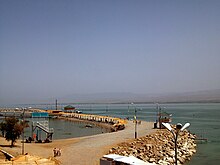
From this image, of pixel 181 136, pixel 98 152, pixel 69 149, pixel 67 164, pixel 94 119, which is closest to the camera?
pixel 67 164

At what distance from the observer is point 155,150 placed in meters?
29.9

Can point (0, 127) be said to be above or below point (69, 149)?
above

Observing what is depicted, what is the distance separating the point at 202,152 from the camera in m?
34.3

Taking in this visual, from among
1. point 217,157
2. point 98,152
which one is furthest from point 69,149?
point 217,157

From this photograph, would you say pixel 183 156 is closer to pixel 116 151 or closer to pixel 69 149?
pixel 116 151

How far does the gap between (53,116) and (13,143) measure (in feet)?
243

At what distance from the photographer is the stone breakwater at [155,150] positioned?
2701 centimetres

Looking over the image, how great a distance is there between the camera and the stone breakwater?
1063 inches

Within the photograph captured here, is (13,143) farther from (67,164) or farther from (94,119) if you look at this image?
(94,119)

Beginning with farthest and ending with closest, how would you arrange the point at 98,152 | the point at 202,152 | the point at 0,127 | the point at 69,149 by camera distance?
1. the point at 202,152
2. the point at 0,127
3. the point at 69,149
4. the point at 98,152

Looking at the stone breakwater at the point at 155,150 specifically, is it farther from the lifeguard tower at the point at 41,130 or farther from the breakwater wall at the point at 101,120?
the breakwater wall at the point at 101,120

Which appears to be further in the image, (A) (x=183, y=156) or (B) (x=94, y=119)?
(B) (x=94, y=119)

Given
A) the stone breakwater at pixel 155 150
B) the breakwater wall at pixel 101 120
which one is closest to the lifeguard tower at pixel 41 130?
the stone breakwater at pixel 155 150

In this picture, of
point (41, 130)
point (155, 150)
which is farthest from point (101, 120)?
point (155, 150)
